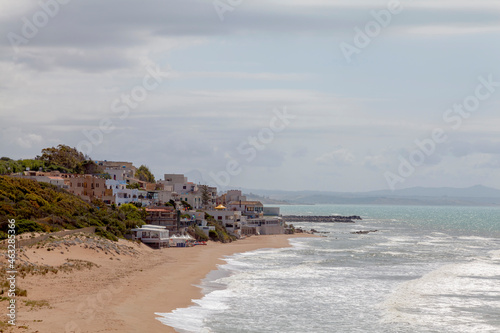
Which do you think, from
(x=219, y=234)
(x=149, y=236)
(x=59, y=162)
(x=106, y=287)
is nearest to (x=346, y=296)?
(x=106, y=287)

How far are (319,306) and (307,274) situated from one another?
15.4 metres

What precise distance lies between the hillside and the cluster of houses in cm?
358

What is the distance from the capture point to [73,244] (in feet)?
174

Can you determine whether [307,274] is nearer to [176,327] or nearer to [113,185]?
[176,327]

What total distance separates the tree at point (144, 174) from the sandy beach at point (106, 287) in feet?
253

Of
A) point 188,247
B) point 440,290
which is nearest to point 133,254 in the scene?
point 188,247

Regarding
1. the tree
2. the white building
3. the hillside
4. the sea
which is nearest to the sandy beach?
the sea

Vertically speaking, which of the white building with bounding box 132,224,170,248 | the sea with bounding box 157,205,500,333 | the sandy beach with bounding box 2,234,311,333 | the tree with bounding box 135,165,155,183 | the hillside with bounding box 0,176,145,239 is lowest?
the sea with bounding box 157,205,500,333

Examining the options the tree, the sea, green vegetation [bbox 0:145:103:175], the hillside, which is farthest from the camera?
the tree

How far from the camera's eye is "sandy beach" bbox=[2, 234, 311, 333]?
1186 inches

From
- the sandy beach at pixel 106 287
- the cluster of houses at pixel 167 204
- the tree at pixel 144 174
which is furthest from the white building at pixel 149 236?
the tree at pixel 144 174

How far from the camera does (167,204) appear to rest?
99562mm

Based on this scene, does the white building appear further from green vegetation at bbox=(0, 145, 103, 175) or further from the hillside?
green vegetation at bbox=(0, 145, 103, 175)

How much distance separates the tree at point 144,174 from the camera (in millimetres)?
142087
